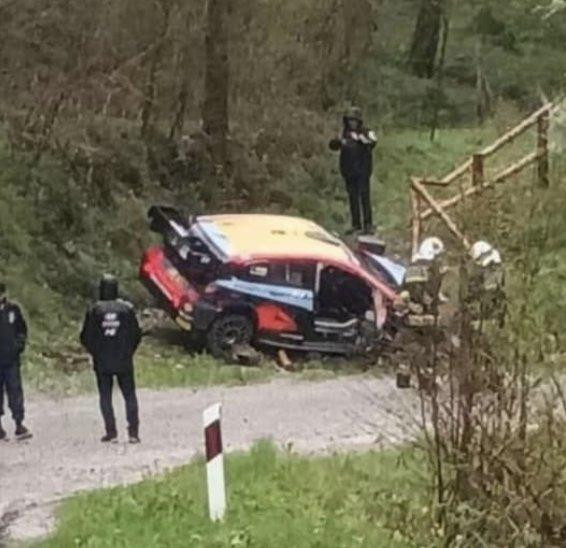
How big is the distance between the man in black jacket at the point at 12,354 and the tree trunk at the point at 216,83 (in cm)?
1072

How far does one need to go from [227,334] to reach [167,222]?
199 cm

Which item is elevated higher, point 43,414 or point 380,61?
point 380,61

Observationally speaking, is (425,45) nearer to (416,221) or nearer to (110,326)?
(416,221)

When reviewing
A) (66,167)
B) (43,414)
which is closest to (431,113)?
(66,167)

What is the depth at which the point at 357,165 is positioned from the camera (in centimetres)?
2586

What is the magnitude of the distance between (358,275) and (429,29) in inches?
645

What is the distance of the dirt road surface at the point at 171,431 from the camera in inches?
543

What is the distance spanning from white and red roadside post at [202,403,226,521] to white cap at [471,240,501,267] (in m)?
2.18

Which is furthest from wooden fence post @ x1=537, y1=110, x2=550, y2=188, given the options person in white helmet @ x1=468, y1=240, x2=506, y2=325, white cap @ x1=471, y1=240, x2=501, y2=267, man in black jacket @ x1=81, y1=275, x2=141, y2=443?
person in white helmet @ x1=468, y1=240, x2=506, y2=325

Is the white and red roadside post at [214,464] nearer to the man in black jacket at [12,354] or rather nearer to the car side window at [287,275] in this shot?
the man in black jacket at [12,354]

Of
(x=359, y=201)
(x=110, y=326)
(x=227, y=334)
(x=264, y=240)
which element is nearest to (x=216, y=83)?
(x=359, y=201)

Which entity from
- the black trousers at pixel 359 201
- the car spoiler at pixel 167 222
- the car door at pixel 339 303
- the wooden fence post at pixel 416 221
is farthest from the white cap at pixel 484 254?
the black trousers at pixel 359 201

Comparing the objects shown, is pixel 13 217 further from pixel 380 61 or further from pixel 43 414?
pixel 380 61

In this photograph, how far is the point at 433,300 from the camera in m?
11.3
